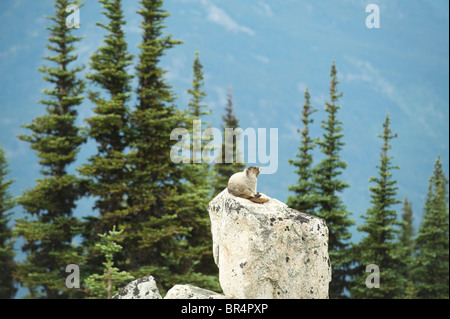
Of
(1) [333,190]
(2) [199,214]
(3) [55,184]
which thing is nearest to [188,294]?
(2) [199,214]

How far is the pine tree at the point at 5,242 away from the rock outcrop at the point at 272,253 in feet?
89.2

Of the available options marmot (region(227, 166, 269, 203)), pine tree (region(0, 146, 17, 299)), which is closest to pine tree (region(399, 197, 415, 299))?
marmot (region(227, 166, 269, 203))

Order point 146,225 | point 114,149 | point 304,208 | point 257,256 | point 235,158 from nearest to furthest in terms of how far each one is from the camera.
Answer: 1. point 257,256
2. point 146,225
3. point 114,149
4. point 304,208
5. point 235,158

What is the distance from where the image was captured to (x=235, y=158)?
35.8 m

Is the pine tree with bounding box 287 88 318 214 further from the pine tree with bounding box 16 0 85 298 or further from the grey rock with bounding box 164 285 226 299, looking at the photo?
the grey rock with bounding box 164 285 226 299

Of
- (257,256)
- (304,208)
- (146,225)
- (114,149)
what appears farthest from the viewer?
(304,208)

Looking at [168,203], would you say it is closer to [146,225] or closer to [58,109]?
[146,225]

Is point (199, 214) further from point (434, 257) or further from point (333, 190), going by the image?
point (434, 257)

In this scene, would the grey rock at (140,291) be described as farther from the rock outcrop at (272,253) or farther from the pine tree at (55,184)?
the pine tree at (55,184)

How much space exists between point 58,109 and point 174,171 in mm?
8590

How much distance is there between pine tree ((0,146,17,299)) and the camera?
3462 centimetres

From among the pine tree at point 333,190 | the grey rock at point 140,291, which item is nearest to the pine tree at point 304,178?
the pine tree at point 333,190
